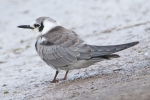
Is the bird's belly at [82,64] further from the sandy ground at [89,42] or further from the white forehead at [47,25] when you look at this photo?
the white forehead at [47,25]

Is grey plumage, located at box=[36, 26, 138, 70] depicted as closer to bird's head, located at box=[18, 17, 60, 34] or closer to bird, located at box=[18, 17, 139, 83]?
bird, located at box=[18, 17, 139, 83]

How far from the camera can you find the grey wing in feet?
27.5

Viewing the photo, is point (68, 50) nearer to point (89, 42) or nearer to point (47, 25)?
point (47, 25)

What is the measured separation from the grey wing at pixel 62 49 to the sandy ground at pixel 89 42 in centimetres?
36

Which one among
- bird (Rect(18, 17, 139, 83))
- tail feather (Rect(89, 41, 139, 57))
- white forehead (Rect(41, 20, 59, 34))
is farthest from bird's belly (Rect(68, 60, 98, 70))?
Result: white forehead (Rect(41, 20, 59, 34))

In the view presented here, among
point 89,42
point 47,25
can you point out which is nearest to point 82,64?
point 47,25

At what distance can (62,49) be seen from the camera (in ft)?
28.0

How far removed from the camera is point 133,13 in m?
A: 14.1

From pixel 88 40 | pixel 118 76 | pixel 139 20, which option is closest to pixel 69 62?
pixel 118 76

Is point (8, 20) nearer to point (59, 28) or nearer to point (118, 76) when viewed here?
point (59, 28)

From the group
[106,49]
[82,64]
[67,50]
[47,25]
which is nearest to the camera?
[106,49]

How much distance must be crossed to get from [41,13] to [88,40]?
390 cm

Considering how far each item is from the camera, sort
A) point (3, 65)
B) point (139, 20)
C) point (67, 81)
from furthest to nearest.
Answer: point (139, 20) → point (3, 65) → point (67, 81)

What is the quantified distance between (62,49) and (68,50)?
0.12m
